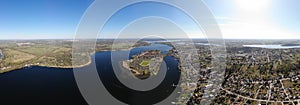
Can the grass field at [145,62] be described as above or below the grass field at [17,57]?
above

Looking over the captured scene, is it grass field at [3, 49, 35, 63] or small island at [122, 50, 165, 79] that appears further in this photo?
grass field at [3, 49, 35, 63]

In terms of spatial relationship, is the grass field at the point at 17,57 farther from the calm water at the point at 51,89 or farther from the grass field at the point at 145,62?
the grass field at the point at 145,62

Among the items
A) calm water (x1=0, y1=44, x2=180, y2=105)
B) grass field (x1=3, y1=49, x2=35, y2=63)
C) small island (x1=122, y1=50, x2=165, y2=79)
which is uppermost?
small island (x1=122, y1=50, x2=165, y2=79)

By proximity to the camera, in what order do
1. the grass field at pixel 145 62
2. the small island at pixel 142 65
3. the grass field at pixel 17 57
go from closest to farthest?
the small island at pixel 142 65 < the grass field at pixel 145 62 < the grass field at pixel 17 57

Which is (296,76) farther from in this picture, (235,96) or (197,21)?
(197,21)

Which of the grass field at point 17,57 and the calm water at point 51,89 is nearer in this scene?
the calm water at point 51,89

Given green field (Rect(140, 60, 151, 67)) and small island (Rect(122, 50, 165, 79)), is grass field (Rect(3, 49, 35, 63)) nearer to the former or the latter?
small island (Rect(122, 50, 165, 79))

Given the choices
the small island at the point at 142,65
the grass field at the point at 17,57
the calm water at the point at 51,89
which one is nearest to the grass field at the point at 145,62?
the small island at the point at 142,65

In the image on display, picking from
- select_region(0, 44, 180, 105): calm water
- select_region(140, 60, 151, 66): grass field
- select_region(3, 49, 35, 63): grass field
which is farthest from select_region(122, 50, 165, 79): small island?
select_region(3, 49, 35, 63): grass field

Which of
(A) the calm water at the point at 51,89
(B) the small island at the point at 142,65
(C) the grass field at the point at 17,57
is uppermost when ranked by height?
(B) the small island at the point at 142,65

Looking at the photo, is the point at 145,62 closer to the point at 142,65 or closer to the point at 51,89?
the point at 142,65

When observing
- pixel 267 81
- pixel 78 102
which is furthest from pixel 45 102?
pixel 267 81
